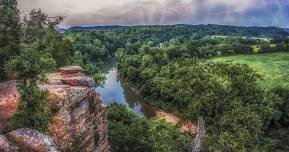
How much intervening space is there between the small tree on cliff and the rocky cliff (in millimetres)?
782

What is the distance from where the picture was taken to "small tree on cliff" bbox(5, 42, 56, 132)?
965 inches

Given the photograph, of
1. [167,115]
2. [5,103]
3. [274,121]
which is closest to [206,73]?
[5,103]

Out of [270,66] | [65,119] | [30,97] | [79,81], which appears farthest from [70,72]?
[270,66]

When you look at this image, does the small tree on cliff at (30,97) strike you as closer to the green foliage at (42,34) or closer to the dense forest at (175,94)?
the dense forest at (175,94)

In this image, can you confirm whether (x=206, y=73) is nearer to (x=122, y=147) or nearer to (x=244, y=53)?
(x=122, y=147)

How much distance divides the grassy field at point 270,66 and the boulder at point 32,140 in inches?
2709

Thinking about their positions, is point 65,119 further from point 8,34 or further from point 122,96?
point 122,96

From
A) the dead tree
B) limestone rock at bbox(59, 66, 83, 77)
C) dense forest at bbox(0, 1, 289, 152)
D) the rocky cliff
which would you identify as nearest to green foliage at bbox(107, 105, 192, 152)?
dense forest at bbox(0, 1, 289, 152)

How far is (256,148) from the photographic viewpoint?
123 feet

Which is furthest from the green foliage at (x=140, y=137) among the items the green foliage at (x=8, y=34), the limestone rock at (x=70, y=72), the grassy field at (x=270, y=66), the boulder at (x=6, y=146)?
the grassy field at (x=270, y=66)

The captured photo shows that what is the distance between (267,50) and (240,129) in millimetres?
132715

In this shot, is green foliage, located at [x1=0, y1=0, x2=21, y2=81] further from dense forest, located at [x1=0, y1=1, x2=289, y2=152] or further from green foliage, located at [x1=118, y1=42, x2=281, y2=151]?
green foliage, located at [x1=118, y1=42, x2=281, y2=151]

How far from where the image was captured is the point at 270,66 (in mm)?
127688

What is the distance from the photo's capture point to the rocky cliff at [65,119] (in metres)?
22.7
